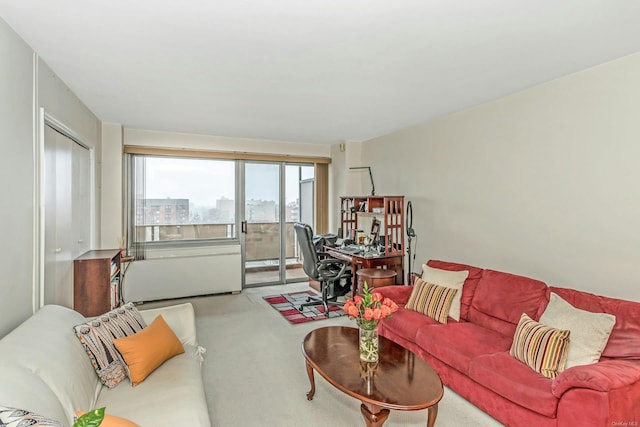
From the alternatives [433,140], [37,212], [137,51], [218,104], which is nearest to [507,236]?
[433,140]

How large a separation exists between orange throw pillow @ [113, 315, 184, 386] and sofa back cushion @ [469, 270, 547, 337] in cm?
251

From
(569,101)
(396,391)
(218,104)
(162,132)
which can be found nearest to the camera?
(396,391)

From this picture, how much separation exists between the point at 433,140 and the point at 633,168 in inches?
84.4

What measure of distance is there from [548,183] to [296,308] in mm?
3294

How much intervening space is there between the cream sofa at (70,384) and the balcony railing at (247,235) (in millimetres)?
3148

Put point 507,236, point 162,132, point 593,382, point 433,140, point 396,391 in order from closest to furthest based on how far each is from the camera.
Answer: point 593,382 → point 396,391 → point 507,236 → point 433,140 → point 162,132

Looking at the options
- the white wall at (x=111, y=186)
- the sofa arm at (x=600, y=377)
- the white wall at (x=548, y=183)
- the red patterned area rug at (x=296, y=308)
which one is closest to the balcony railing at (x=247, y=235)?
the white wall at (x=111, y=186)

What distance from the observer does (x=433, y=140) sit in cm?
436

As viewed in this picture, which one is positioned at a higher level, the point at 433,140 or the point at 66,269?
the point at 433,140

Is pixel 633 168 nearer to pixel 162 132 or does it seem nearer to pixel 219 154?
pixel 219 154

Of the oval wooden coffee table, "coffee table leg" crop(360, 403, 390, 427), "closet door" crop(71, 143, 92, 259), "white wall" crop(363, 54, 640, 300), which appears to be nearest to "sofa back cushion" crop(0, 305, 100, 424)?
the oval wooden coffee table

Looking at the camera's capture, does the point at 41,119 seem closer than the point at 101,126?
Yes

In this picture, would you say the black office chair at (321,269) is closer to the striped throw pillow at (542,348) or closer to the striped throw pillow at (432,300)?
the striped throw pillow at (432,300)

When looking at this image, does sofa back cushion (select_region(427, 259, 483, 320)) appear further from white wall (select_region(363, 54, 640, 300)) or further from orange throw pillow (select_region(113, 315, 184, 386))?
orange throw pillow (select_region(113, 315, 184, 386))
